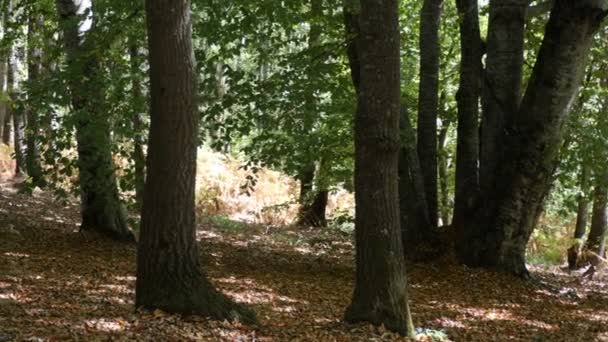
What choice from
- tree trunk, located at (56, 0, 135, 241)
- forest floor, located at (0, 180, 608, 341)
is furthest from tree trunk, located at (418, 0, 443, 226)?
tree trunk, located at (56, 0, 135, 241)

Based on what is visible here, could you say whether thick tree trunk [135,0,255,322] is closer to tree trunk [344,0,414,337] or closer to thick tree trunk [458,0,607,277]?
tree trunk [344,0,414,337]

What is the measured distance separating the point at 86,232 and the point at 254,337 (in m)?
6.10

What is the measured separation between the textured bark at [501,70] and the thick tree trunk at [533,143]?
0.25m

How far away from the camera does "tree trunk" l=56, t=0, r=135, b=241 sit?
8.62 meters

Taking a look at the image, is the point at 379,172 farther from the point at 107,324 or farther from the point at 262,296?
the point at 262,296

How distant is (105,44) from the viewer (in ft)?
29.1

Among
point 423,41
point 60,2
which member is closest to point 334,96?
point 423,41

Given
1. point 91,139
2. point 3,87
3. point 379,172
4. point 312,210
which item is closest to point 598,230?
point 312,210

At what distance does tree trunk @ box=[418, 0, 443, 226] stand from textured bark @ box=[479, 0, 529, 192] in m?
0.94

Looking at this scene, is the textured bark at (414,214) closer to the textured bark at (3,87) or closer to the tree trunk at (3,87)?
the textured bark at (3,87)

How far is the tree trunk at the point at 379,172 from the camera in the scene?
538cm

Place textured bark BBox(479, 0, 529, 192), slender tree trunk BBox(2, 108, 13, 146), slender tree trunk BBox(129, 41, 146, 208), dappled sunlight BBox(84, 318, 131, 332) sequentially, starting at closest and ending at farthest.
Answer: dappled sunlight BBox(84, 318, 131, 332)
slender tree trunk BBox(129, 41, 146, 208)
textured bark BBox(479, 0, 529, 192)
slender tree trunk BBox(2, 108, 13, 146)

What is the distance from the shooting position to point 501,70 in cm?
984

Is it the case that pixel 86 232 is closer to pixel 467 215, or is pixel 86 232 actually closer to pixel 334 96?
pixel 334 96
